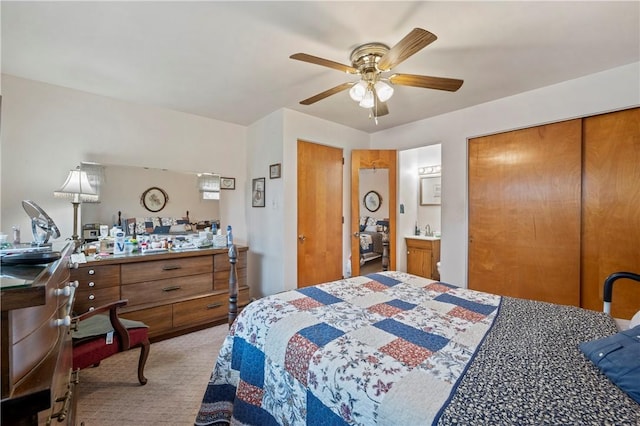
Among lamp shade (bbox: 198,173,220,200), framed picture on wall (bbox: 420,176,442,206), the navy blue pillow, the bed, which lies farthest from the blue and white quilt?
framed picture on wall (bbox: 420,176,442,206)

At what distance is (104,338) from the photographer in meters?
1.84

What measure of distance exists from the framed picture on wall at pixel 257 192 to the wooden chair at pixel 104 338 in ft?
6.35

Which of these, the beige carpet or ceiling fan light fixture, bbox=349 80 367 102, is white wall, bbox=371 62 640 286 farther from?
the beige carpet

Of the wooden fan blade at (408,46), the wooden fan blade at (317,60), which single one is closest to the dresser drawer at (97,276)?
the wooden fan blade at (317,60)

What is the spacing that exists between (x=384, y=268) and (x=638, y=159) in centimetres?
271

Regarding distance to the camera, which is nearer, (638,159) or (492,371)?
(492,371)

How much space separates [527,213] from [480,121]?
1.13 m

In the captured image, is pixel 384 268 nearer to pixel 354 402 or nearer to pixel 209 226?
pixel 209 226

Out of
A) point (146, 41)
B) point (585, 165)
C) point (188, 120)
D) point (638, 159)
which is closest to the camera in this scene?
point (146, 41)

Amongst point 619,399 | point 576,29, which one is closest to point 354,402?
point 619,399

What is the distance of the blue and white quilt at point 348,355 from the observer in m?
0.88

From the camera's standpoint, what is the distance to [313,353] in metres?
1.08

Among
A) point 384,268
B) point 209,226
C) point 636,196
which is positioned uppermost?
point 636,196

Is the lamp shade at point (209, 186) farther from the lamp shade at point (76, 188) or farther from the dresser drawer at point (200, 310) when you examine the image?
the dresser drawer at point (200, 310)
